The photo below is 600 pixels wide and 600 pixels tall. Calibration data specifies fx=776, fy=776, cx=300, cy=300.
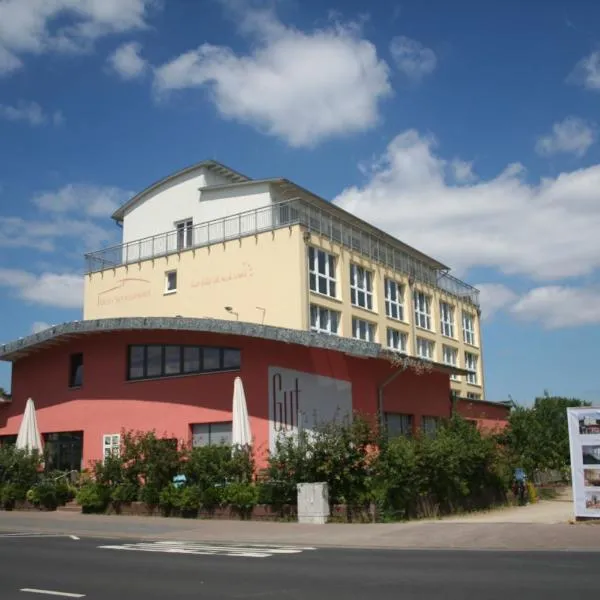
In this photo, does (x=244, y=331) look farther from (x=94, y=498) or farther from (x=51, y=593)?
(x=51, y=593)

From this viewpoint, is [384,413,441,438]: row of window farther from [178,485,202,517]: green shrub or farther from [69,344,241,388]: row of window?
[178,485,202,517]: green shrub

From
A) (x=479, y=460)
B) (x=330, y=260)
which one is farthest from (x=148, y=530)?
(x=330, y=260)

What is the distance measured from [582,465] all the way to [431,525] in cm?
375

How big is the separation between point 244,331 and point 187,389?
382 centimetres

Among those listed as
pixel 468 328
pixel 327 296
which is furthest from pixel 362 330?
pixel 468 328

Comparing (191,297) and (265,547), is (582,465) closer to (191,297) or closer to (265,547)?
(265,547)

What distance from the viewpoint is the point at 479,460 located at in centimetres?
2312

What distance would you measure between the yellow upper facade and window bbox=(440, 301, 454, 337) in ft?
1.46

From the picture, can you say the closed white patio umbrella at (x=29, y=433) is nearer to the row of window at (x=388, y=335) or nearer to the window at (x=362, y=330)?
the row of window at (x=388, y=335)

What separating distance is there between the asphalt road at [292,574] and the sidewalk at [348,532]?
1.26 m

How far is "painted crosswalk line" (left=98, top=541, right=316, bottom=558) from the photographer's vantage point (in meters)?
14.0

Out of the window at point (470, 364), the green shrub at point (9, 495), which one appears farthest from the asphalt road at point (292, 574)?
the window at point (470, 364)

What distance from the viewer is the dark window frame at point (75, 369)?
30.1 metres

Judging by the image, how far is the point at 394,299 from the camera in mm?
45562
